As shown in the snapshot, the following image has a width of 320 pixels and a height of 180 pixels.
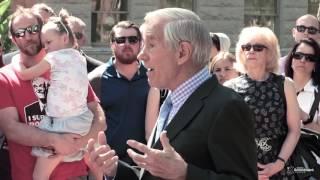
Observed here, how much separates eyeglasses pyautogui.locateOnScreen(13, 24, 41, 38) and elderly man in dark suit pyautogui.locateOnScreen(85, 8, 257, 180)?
5.34 ft

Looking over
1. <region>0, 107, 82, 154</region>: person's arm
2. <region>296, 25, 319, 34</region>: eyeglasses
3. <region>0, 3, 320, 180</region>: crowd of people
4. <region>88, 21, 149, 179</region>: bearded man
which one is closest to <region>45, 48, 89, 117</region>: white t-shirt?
<region>0, 3, 320, 180</region>: crowd of people

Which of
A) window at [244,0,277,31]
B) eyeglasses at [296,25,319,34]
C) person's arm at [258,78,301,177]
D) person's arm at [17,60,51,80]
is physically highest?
window at [244,0,277,31]

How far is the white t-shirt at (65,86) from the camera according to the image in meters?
4.75

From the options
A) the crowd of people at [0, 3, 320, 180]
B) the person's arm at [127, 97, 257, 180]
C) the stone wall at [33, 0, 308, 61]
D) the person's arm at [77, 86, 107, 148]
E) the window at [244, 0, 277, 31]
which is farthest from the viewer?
the window at [244, 0, 277, 31]

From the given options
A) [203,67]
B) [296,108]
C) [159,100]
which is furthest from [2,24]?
[203,67]

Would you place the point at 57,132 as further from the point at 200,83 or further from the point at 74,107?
the point at 200,83

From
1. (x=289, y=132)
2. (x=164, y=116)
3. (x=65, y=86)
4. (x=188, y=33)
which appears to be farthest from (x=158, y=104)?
(x=188, y=33)

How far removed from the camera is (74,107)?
15.8 ft

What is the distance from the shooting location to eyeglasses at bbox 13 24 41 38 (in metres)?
4.76

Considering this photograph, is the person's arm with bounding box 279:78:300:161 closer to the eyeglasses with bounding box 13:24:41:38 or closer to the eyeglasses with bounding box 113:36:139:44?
the eyeglasses with bounding box 113:36:139:44

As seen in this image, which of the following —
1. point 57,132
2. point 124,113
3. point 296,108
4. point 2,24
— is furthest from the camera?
point 2,24

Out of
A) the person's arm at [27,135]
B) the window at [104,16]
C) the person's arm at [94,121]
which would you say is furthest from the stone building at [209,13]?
the person's arm at [27,135]

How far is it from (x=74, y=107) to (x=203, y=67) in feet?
5.55

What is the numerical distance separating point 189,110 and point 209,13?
12945 millimetres
